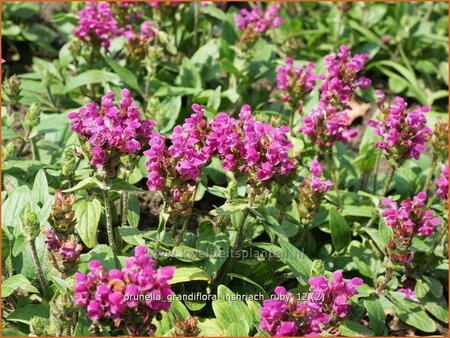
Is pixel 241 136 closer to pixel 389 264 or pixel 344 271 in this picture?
pixel 389 264

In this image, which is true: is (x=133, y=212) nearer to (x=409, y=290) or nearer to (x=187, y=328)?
(x=187, y=328)

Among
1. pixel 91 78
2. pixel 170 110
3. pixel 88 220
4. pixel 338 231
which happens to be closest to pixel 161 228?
pixel 88 220

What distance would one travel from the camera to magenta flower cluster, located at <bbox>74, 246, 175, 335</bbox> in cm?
347

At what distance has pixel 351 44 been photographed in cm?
834

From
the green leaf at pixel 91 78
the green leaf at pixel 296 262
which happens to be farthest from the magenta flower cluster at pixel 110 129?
the green leaf at pixel 91 78

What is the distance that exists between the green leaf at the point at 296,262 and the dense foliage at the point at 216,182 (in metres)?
0.02

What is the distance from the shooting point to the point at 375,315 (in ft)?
16.1

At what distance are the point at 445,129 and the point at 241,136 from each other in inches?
83.9

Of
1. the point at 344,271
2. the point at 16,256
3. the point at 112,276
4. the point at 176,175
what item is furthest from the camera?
the point at 344,271

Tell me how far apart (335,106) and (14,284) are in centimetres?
273

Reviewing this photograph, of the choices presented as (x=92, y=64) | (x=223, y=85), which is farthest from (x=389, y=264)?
(x=92, y=64)

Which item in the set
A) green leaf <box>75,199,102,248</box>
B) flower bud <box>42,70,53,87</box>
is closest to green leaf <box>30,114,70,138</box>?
flower bud <box>42,70,53,87</box>

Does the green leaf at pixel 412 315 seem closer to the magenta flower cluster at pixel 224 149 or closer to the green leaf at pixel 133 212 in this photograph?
the magenta flower cluster at pixel 224 149

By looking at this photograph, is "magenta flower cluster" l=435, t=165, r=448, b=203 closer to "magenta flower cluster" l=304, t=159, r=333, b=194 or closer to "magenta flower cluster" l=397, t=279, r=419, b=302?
"magenta flower cluster" l=397, t=279, r=419, b=302
